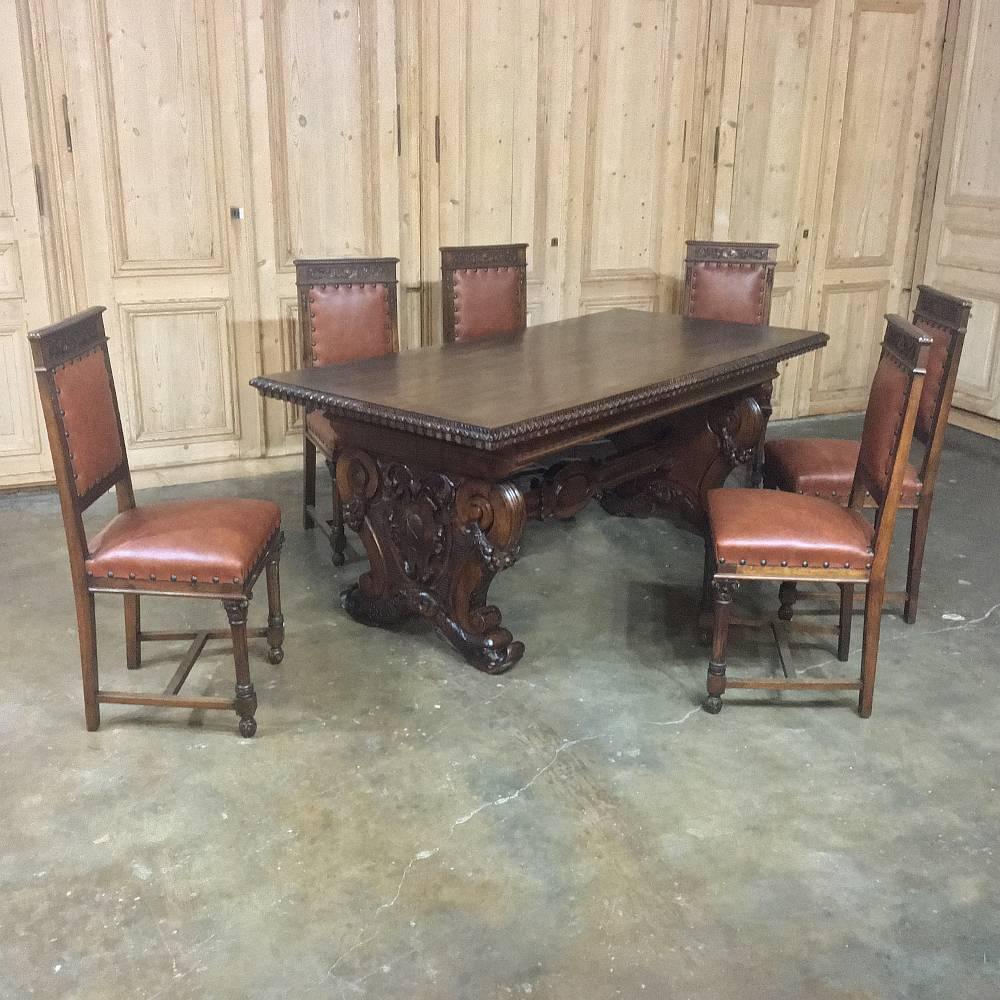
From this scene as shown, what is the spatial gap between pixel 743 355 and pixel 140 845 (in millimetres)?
2224

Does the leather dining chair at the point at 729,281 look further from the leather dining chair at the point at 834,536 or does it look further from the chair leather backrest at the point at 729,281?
the leather dining chair at the point at 834,536

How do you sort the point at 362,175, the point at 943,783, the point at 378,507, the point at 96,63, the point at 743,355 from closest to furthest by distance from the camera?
the point at 943,783 < the point at 378,507 < the point at 743,355 < the point at 96,63 < the point at 362,175

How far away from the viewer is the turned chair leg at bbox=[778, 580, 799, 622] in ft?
10.1

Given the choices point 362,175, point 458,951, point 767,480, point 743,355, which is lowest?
point 458,951

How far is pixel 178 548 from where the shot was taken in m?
2.39

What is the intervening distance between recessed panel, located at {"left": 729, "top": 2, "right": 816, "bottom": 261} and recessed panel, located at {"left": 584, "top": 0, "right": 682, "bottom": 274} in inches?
16.2

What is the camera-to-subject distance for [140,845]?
2.14m

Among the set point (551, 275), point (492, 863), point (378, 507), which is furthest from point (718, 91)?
point (492, 863)

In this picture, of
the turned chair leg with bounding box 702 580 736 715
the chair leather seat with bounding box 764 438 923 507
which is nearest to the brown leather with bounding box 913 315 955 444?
the chair leather seat with bounding box 764 438 923 507

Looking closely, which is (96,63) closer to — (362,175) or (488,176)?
(362,175)

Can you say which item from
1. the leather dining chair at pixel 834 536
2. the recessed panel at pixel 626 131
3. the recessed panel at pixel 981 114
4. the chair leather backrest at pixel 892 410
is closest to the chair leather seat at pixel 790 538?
the leather dining chair at pixel 834 536

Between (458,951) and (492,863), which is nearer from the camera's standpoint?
(458,951)

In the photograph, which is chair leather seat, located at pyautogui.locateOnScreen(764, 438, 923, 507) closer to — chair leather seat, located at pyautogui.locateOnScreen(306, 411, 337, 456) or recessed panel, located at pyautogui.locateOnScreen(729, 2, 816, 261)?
chair leather seat, located at pyautogui.locateOnScreen(306, 411, 337, 456)

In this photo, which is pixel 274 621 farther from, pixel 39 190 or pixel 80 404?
pixel 39 190
